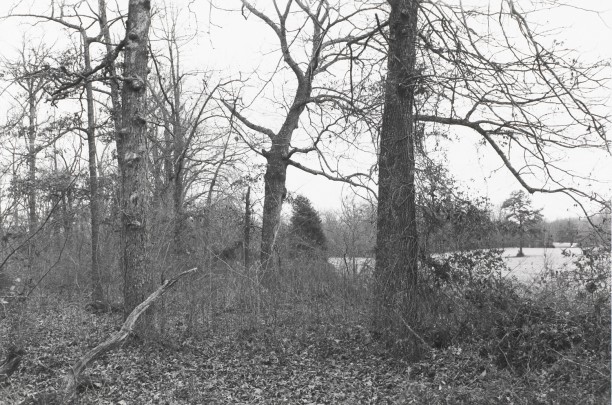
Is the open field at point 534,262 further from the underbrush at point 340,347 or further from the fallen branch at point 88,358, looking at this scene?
the fallen branch at point 88,358

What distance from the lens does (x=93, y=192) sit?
15117 mm

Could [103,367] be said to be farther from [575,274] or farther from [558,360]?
[575,274]

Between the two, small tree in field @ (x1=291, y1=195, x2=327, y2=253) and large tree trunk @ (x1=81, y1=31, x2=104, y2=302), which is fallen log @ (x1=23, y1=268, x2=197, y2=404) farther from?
small tree in field @ (x1=291, y1=195, x2=327, y2=253)

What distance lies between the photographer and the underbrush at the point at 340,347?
22.2 feet

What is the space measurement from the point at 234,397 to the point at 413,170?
4225mm

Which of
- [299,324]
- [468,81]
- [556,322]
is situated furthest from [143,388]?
[468,81]

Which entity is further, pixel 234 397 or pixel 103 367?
pixel 103 367

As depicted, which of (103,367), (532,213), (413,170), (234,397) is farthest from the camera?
(532,213)

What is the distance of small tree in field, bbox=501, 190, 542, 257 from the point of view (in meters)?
9.30

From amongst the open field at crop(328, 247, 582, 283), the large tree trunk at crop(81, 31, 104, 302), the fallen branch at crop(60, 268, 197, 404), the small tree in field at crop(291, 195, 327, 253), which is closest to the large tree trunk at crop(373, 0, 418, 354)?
the open field at crop(328, 247, 582, 283)

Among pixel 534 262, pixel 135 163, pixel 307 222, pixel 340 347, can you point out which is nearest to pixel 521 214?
pixel 534 262

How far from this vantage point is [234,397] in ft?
23.8

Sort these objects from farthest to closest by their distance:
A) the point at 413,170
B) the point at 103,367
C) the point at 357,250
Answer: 1. the point at 357,250
2. the point at 413,170
3. the point at 103,367

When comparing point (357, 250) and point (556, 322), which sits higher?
point (357, 250)
